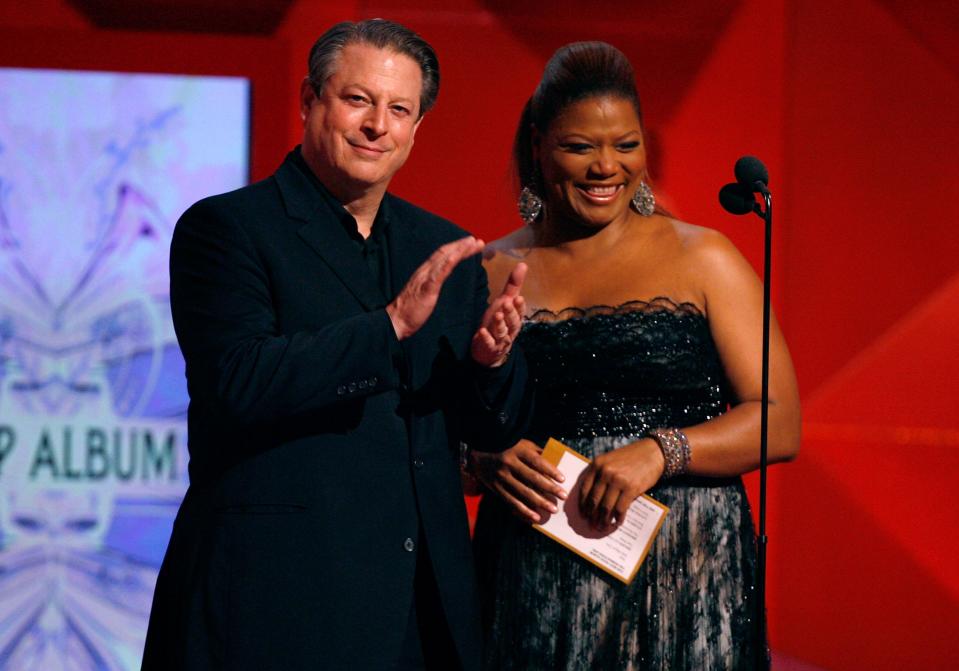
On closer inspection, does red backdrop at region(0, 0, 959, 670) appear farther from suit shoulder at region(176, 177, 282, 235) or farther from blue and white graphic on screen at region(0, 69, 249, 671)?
suit shoulder at region(176, 177, 282, 235)

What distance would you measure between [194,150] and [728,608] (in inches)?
85.0

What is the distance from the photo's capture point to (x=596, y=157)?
91.4 inches

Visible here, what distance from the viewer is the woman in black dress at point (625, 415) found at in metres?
2.20

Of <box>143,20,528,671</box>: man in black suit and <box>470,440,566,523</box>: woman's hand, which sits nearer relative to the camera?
<box>143,20,528,671</box>: man in black suit

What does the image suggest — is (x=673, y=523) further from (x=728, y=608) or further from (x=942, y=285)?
(x=942, y=285)

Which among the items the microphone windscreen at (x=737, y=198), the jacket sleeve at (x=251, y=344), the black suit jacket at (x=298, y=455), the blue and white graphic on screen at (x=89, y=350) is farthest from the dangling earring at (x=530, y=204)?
the blue and white graphic on screen at (x=89, y=350)

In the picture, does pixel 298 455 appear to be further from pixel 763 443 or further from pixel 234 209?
→ pixel 763 443

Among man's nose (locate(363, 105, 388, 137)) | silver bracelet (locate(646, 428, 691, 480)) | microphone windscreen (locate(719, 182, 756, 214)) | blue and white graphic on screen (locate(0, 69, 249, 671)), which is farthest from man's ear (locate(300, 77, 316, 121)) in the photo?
blue and white graphic on screen (locate(0, 69, 249, 671))

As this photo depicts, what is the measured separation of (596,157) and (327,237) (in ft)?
2.43

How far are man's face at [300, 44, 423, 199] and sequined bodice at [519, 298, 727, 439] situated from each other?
583 mm

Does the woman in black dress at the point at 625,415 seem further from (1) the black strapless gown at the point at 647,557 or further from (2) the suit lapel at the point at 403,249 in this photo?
(2) the suit lapel at the point at 403,249

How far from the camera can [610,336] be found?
226 cm

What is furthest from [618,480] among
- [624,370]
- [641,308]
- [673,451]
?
[641,308]

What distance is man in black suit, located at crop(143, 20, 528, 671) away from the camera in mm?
1639
